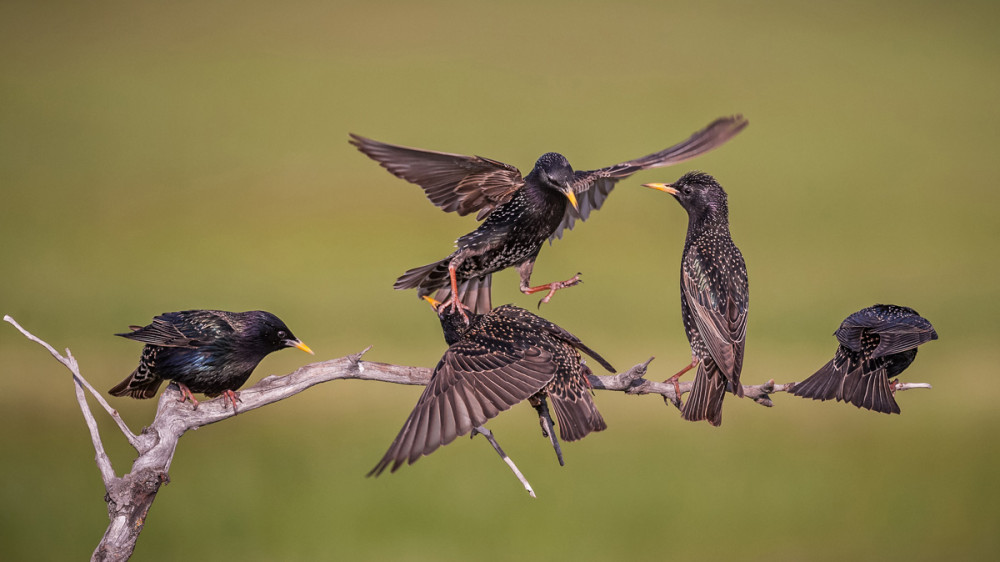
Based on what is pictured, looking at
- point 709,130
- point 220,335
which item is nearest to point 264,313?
point 220,335

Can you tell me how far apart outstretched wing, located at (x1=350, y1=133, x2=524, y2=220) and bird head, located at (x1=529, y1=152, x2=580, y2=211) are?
14cm

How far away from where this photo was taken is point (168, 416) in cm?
421

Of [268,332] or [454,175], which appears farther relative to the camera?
[268,332]

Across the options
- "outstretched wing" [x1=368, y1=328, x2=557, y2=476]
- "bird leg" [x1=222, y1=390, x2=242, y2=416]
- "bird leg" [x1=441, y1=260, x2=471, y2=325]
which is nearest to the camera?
"outstretched wing" [x1=368, y1=328, x2=557, y2=476]

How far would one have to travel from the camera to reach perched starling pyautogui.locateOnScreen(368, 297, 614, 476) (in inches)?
142

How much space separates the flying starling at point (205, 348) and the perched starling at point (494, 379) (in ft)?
2.59

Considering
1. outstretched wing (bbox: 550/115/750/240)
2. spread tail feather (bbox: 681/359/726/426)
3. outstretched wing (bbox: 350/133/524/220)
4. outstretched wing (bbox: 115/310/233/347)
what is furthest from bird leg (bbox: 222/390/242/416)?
spread tail feather (bbox: 681/359/726/426)

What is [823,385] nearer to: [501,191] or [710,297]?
[710,297]

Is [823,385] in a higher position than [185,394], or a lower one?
higher

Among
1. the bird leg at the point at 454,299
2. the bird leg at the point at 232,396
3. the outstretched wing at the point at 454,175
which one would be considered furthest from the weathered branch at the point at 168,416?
the outstretched wing at the point at 454,175

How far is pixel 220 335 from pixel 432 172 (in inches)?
54.7

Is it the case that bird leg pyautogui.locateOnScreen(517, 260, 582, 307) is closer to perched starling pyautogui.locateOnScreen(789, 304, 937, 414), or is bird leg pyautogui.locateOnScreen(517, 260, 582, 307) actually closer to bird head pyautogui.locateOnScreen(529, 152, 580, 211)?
bird head pyautogui.locateOnScreen(529, 152, 580, 211)

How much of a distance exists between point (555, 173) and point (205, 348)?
1.89m

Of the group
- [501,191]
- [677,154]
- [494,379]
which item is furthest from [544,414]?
[677,154]
